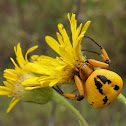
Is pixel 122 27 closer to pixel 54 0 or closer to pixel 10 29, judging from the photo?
pixel 54 0

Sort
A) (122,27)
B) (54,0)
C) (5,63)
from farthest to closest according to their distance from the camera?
(5,63) < (122,27) < (54,0)

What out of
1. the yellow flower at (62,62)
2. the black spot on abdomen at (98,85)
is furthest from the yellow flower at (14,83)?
the black spot on abdomen at (98,85)

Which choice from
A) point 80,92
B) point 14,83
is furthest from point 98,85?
point 14,83

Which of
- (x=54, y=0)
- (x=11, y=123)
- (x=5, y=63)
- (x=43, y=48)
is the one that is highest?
(x=54, y=0)

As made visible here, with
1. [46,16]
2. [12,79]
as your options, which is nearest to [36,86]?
[12,79]

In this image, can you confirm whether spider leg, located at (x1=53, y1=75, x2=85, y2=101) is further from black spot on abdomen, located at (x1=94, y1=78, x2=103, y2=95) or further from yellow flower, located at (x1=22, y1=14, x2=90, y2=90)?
black spot on abdomen, located at (x1=94, y1=78, x2=103, y2=95)

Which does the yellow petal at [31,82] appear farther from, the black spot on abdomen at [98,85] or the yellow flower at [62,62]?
the black spot on abdomen at [98,85]

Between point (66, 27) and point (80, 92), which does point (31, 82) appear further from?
point (66, 27)
